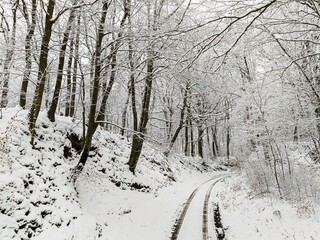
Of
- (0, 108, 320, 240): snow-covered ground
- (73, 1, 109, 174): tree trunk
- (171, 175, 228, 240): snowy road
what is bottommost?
(171, 175, 228, 240): snowy road

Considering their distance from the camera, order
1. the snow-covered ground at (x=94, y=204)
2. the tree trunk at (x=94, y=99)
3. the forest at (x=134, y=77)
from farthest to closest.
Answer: the tree trunk at (x=94, y=99), the snow-covered ground at (x=94, y=204), the forest at (x=134, y=77)

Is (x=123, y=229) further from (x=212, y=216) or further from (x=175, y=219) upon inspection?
(x=212, y=216)

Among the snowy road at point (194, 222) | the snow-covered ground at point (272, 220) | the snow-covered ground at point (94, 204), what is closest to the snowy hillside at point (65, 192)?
the snow-covered ground at point (94, 204)

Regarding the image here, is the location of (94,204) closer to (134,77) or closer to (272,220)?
(272,220)

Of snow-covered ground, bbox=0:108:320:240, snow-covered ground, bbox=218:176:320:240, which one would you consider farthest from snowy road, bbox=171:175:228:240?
snow-covered ground, bbox=218:176:320:240

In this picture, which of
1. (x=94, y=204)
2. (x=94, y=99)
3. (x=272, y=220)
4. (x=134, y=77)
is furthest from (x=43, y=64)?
(x=272, y=220)

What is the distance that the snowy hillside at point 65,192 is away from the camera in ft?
16.1

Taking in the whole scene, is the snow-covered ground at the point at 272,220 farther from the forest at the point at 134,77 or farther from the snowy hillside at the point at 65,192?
the snowy hillside at the point at 65,192

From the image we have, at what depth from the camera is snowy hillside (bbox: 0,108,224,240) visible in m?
4.91

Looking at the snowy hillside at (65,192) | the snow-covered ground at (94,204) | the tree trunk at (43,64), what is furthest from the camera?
the tree trunk at (43,64)

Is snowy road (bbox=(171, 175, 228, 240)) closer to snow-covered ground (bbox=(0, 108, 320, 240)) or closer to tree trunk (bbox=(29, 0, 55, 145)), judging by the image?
snow-covered ground (bbox=(0, 108, 320, 240))

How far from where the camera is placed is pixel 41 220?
508 centimetres

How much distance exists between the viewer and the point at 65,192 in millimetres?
6480

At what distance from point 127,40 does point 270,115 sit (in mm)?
7888
